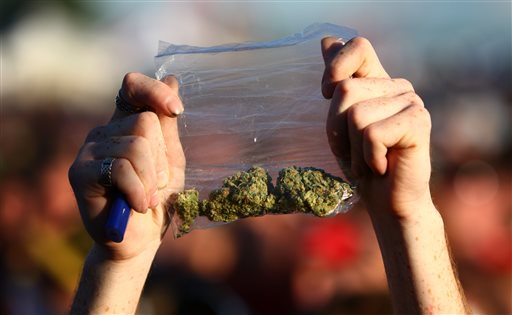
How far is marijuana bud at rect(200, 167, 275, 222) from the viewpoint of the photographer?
1682 mm

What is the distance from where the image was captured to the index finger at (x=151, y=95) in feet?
5.72

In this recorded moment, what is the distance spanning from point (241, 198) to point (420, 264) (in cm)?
Answer: 43

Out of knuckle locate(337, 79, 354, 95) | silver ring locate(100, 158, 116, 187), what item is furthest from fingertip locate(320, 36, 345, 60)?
silver ring locate(100, 158, 116, 187)

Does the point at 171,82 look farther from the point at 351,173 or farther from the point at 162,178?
the point at 351,173

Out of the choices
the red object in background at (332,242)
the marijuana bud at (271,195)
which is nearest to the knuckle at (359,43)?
the marijuana bud at (271,195)

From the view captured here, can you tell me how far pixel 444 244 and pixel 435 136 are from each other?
2107mm

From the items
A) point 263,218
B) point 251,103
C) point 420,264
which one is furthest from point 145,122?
point 263,218

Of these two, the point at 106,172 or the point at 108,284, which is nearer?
the point at 106,172

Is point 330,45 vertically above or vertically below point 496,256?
above

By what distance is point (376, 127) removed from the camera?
1607mm

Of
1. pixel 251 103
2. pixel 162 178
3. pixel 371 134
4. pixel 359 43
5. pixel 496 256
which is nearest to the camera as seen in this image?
pixel 371 134

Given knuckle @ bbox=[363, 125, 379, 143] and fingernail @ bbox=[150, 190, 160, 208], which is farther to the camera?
fingernail @ bbox=[150, 190, 160, 208]

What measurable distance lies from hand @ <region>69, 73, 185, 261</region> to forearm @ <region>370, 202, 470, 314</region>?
465 mm

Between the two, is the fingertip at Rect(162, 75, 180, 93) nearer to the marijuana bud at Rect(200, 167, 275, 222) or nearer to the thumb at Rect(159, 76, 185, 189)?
the thumb at Rect(159, 76, 185, 189)
